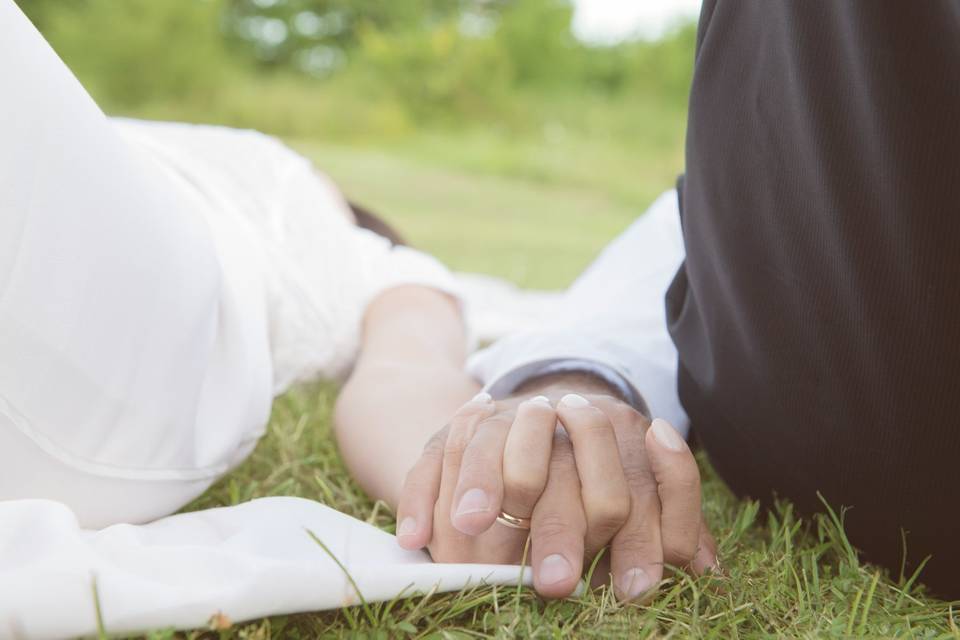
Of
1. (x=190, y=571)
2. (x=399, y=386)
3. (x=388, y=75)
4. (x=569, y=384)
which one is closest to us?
(x=190, y=571)

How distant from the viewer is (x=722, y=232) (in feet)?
2.54

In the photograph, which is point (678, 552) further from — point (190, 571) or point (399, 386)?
point (399, 386)

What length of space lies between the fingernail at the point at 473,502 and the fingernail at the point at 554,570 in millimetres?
62

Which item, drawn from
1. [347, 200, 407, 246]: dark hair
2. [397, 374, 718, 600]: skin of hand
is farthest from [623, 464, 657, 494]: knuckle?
[347, 200, 407, 246]: dark hair

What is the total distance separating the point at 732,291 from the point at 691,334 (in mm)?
165

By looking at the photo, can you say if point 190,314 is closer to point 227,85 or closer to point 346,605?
point 346,605

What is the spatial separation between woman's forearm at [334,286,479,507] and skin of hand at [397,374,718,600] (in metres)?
0.18

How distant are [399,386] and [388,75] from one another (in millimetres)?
10952

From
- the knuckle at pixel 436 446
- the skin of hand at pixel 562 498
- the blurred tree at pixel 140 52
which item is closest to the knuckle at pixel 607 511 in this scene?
the skin of hand at pixel 562 498

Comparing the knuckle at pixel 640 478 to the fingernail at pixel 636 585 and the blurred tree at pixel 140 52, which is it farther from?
the blurred tree at pixel 140 52

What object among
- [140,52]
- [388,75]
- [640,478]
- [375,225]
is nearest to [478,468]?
[640,478]

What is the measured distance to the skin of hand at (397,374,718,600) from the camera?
0.68 meters

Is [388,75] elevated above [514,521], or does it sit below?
above

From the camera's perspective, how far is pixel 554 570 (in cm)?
66
